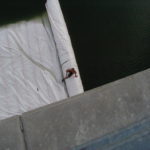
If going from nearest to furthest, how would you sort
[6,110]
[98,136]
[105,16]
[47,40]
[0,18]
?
[98,136]
[6,110]
[47,40]
[0,18]
[105,16]

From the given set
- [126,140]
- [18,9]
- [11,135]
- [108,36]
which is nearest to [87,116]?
[126,140]

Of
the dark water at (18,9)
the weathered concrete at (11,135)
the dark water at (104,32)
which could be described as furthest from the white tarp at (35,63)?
the weathered concrete at (11,135)

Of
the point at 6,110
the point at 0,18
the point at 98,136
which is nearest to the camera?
the point at 98,136

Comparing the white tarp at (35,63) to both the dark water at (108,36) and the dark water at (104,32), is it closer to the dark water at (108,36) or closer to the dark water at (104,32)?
the dark water at (104,32)

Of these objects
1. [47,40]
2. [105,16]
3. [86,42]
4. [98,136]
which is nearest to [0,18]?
[47,40]

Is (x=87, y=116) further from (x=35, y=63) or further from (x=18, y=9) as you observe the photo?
(x=18, y=9)

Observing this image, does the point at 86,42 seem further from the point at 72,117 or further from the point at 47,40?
the point at 72,117
